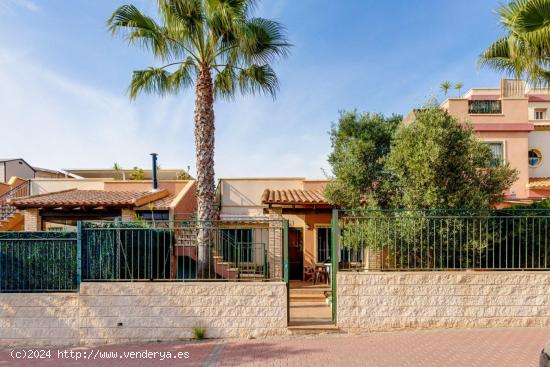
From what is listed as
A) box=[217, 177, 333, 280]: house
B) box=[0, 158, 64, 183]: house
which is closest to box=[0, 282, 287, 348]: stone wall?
box=[217, 177, 333, 280]: house

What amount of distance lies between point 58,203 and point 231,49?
9.14m

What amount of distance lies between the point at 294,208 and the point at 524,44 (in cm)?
850

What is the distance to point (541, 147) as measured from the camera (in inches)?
719

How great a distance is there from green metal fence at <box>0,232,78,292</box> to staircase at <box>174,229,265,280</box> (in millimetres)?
2342

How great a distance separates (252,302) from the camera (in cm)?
812

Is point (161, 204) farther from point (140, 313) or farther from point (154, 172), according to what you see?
point (140, 313)


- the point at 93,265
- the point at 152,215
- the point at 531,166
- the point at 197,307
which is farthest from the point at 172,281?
the point at 531,166

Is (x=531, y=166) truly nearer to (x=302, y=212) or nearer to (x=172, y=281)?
(x=302, y=212)

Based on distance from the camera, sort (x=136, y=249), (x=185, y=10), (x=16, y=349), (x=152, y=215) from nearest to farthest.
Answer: (x=16, y=349) → (x=136, y=249) → (x=185, y=10) → (x=152, y=215)

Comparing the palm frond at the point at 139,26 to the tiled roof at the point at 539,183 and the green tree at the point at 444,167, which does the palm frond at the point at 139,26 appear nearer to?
the green tree at the point at 444,167

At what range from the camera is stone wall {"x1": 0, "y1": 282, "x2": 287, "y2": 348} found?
807 centimetres

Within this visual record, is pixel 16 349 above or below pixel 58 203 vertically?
below

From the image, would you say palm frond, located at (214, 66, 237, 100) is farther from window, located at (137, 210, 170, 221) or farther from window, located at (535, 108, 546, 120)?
window, located at (535, 108, 546, 120)

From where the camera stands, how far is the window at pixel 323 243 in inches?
644
